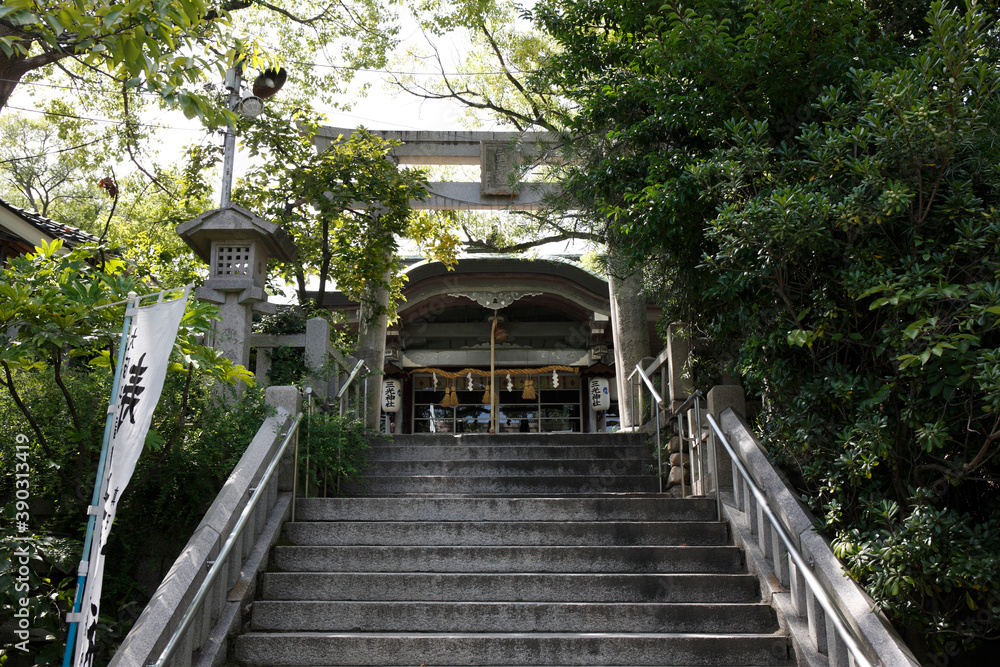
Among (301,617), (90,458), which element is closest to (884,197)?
(301,617)

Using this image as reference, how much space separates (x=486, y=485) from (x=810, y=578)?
137 inches

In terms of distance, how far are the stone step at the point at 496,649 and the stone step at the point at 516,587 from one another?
549 mm

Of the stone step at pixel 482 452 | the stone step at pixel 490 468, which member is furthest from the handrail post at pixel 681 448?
the stone step at pixel 490 468

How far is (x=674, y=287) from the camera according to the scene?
270 inches

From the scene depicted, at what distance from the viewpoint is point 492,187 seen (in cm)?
1180

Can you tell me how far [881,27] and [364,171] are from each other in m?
5.63

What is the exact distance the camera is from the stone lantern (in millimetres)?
7535

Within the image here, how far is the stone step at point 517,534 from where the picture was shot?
595 cm

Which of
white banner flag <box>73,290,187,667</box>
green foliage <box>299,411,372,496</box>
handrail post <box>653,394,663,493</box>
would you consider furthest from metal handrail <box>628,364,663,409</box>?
white banner flag <box>73,290,187,667</box>

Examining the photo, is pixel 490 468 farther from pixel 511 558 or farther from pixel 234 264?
pixel 234 264

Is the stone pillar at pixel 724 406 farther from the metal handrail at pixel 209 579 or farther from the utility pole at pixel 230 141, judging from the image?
the utility pole at pixel 230 141

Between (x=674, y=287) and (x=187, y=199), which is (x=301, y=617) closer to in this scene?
(x=674, y=287)

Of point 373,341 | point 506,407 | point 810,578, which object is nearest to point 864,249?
point 810,578

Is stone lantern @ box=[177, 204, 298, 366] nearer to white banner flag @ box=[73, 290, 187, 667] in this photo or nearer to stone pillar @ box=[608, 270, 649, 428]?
white banner flag @ box=[73, 290, 187, 667]
